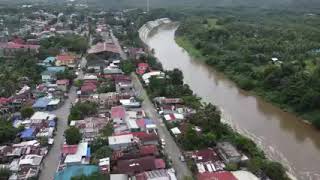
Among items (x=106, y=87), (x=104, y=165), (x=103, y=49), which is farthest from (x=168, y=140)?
(x=103, y=49)

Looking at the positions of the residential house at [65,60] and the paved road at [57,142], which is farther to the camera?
the residential house at [65,60]

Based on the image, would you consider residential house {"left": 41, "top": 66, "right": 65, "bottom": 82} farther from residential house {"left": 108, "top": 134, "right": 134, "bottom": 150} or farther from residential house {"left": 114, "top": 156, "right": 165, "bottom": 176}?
residential house {"left": 114, "top": 156, "right": 165, "bottom": 176}

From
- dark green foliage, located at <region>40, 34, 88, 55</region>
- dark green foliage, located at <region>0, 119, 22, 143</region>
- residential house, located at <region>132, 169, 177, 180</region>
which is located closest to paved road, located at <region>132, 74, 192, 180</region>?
residential house, located at <region>132, 169, 177, 180</region>

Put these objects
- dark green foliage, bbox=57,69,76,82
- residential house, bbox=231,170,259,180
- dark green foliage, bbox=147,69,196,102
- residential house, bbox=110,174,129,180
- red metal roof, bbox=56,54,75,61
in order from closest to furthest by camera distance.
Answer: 1. residential house, bbox=110,174,129,180
2. residential house, bbox=231,170,259,180
3. dark green foliage, bbox=147,69,196,102
4. dark green foliage, bbox=57,69,76,82
5. red metal roof, bbox=56,54,75,61

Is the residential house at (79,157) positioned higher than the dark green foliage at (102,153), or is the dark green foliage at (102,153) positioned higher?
the dark green foliage at (102,153)

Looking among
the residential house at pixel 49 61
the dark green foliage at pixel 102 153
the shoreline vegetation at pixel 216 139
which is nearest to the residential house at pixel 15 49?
the residential house at pixel 49 61

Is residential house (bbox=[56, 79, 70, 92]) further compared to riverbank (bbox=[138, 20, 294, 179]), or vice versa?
residential house (bbox=[56, 79, 70, 92])

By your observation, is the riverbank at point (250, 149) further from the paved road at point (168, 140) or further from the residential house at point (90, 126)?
the residential house at point (90, 126)
